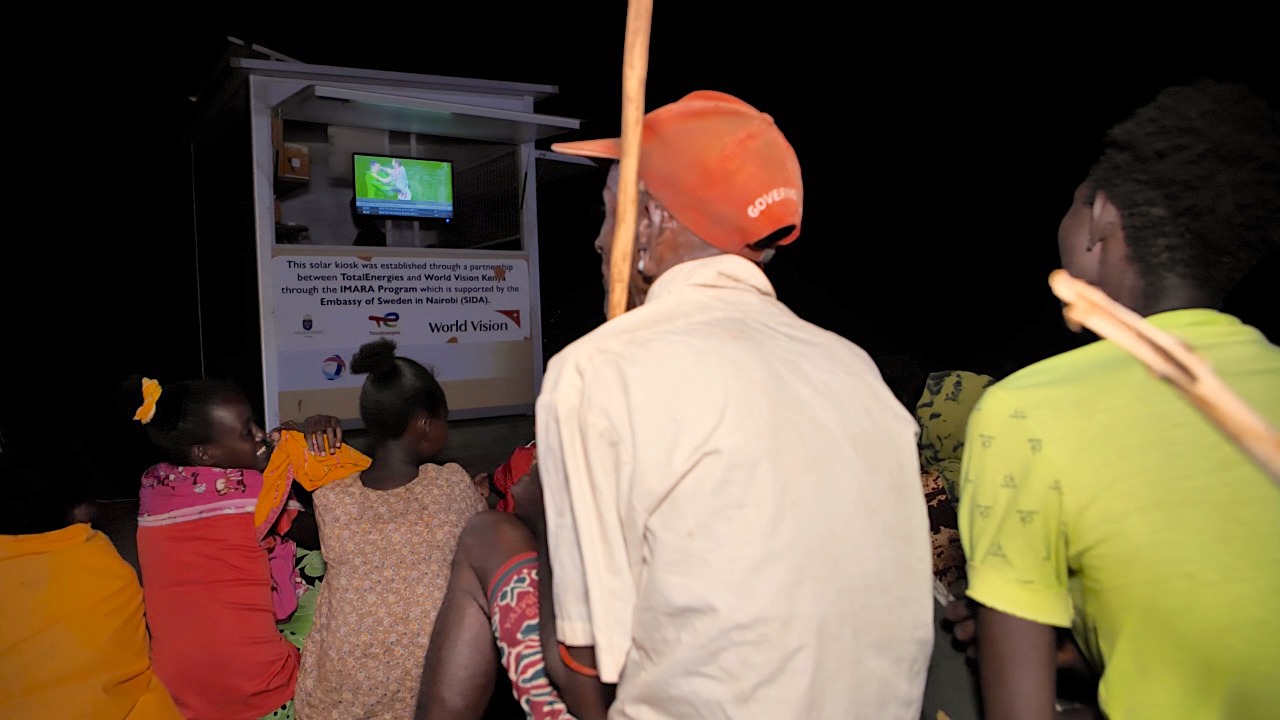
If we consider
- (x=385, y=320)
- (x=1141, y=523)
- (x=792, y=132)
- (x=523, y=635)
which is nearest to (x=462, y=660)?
(x=523, y=635)

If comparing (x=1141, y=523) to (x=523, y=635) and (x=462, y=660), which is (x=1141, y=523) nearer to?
(x=523, y=635)

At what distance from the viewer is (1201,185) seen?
3.39 ft

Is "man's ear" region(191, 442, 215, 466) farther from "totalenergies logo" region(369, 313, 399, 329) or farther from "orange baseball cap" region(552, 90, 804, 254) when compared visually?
"totalenergies logo" region(369, 313, 399, 329)

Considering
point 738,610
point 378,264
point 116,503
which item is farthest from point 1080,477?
point 116,503

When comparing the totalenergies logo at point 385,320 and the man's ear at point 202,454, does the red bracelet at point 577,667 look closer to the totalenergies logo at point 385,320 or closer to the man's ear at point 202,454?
the man's ear at point 202,454

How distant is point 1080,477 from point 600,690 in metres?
0.68

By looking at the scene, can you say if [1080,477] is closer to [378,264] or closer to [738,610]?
[738,610]

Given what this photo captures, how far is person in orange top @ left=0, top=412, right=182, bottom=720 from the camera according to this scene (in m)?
1.68

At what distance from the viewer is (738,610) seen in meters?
0.97

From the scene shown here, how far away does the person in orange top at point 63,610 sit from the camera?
5.52ft

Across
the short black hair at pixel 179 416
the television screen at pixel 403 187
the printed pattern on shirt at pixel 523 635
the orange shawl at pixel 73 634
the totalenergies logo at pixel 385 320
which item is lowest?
the orange shawl at pixel 73 634

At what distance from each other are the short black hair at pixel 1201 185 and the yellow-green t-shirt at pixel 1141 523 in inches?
2.8

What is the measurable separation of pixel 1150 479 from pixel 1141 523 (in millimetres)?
53

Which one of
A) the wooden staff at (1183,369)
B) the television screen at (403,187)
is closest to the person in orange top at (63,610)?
the wooden staff at (1183,369)
